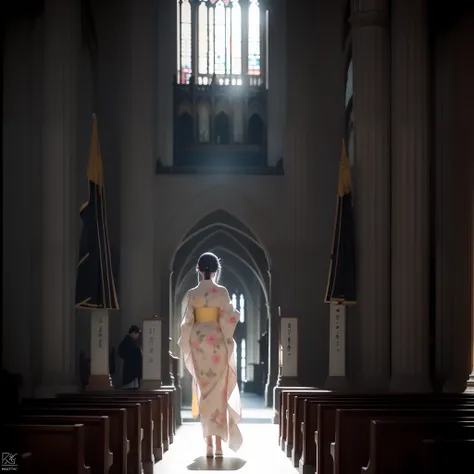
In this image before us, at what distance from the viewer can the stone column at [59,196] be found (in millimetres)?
14695

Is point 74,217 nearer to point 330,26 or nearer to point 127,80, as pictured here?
point 127,80

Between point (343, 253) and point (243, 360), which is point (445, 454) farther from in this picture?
point (243, 360)

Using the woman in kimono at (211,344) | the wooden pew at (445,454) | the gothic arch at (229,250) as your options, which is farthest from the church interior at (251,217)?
the woman in kimono at (211,344)

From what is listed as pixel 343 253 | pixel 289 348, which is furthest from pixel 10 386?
pixel 343 253

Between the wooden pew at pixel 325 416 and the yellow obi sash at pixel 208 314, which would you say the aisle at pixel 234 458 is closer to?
the wooden pew at pixel 325 416

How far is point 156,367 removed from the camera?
14.5 meters

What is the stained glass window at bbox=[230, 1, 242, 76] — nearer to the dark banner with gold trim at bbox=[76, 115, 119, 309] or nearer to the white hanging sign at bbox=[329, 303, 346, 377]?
the dark banner with gold trim at bbox=[76, 115, 119, 309]

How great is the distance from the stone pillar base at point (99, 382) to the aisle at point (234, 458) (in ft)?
3.94

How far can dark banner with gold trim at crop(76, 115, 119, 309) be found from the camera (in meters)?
14.3

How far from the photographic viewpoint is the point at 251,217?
65.2 ft

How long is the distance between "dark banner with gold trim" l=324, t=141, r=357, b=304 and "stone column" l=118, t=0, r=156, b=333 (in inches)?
183

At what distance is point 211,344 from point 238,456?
4.10ft

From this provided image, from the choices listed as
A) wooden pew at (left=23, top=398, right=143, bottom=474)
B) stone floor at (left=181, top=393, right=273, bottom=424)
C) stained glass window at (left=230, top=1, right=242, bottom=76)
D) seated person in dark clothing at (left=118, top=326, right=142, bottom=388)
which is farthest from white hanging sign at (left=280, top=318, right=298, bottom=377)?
stained glass window at (left=230, top=1, right=242, bottom=76)

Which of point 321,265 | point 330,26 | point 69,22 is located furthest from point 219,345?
point 330,26
